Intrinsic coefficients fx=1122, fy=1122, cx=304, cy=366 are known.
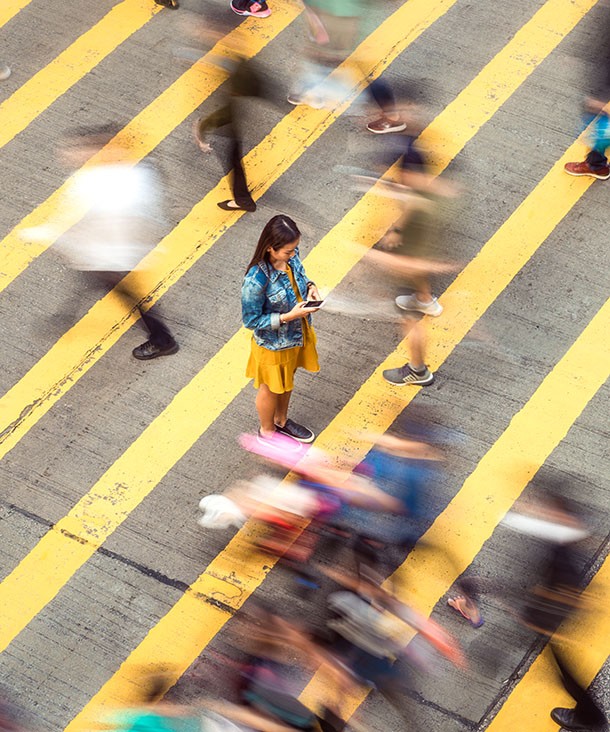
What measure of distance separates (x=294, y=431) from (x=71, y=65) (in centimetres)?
496

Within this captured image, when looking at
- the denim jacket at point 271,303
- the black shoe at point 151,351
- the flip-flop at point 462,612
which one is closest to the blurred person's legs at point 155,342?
the black shoe at point 151,351

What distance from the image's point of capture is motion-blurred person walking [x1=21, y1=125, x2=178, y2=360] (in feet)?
28.3

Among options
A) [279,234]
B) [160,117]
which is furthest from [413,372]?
[160,117]

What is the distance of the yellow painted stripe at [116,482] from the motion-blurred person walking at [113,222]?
0.26 metres

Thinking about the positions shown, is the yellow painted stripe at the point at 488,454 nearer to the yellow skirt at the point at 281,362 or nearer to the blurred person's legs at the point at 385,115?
the yellow skirt at the point at 281,362

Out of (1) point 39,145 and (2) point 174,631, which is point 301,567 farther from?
(1) point 39,145

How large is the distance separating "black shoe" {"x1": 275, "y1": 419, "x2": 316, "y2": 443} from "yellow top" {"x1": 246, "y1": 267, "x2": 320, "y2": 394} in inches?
23.5

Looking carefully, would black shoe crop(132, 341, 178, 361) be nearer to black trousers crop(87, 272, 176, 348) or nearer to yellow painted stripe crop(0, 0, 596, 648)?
black trousers crop(87, 272, 176, 348)

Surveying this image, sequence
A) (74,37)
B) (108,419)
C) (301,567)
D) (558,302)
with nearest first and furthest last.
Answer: (301,567), (108,419), (558,302), (74,37)

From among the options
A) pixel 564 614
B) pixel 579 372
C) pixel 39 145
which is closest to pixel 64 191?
pixel 39 145

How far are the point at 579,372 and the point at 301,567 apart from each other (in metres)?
2.65

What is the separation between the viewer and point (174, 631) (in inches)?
281

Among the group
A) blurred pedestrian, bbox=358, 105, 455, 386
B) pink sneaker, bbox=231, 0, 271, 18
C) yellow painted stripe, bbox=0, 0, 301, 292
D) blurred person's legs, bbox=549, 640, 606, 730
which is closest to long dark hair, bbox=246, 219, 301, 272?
blurred pedestrian, bbox=358, 105, 455, 386

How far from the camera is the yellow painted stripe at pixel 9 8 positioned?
1146 cm
